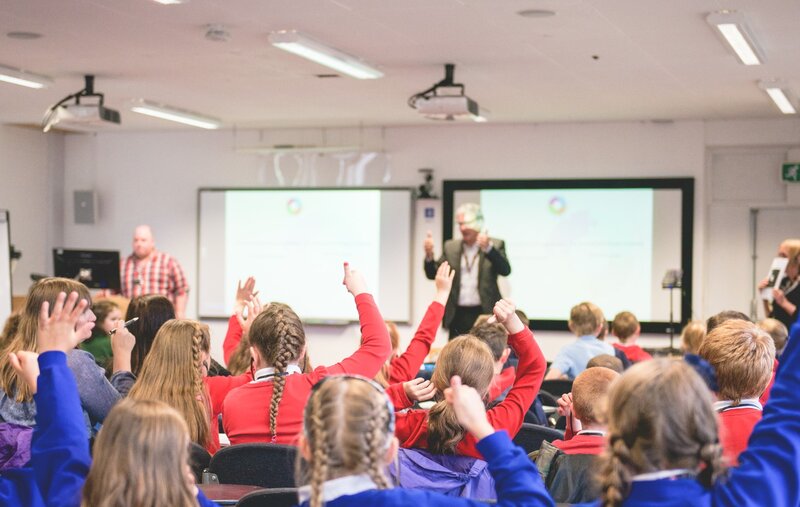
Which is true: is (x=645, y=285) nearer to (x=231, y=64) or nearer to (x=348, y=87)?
(x=348, y=87)

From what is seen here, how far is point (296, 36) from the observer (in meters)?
5.78

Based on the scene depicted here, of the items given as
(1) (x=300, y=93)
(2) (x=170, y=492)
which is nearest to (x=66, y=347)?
(2) (x=170, y=492)

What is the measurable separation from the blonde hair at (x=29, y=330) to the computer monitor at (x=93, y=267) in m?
5.45

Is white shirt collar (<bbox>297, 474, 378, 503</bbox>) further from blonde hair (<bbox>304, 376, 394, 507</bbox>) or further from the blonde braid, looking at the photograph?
the blonde braid

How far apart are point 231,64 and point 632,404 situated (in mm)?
5908

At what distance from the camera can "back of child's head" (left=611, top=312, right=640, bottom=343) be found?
664 centimetres

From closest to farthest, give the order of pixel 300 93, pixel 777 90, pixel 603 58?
pixel 603 58 → pixel 777 90 → pixel 300 93

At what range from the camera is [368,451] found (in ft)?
5.57

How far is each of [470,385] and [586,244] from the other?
22.7 ft

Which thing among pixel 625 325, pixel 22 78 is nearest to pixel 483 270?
pixel 625 325

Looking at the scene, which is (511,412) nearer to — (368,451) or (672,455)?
(368,451)

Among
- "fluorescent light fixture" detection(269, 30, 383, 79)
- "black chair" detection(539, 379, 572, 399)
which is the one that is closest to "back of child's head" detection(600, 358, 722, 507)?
"black chair" detection(539, 379, 572, 399)

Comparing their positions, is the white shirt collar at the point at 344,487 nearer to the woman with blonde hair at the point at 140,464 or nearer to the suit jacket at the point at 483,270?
the woman with blonde hair at the point at 140,464

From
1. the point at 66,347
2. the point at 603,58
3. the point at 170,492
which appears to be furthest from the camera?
the point at 603,58
